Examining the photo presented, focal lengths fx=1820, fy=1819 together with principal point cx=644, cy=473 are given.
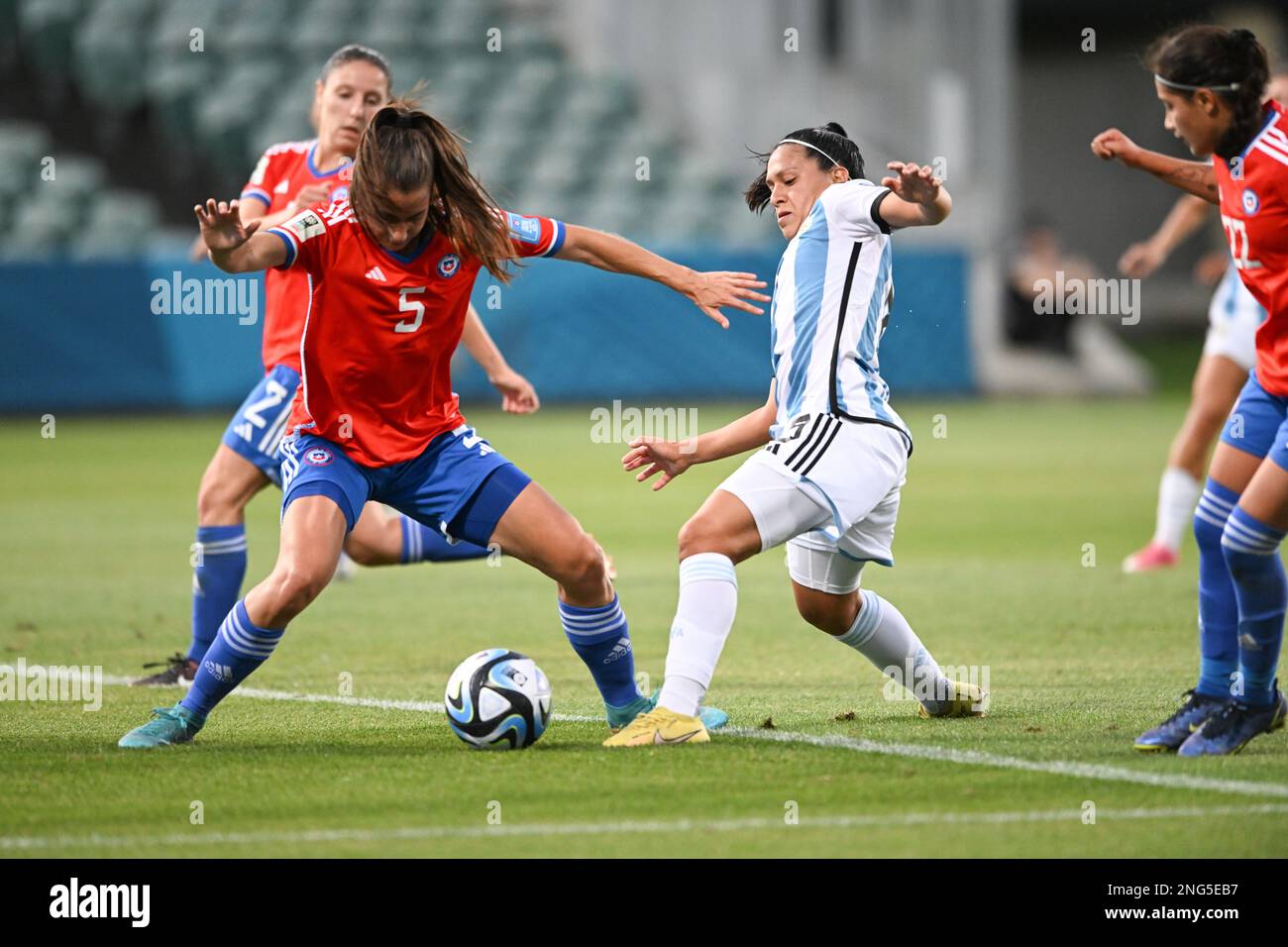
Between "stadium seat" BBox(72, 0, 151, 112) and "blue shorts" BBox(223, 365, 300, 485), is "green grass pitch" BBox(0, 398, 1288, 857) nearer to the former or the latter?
"blue shorts" BBox(223, 365, 300, 485)

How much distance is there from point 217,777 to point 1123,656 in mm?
4185

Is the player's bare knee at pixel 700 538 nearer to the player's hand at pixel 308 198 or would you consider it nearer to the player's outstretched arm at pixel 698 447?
the player's outstretched arm at pixel 698 447

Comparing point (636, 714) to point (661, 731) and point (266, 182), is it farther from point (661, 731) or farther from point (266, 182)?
point (266, 182)

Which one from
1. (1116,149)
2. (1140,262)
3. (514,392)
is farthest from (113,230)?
(1116,149)

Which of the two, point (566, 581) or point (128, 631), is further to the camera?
point (128, 631)

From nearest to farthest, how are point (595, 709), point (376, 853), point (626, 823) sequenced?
1. point (376, 853)
2. point (626, 823)
3. point (595, 709)

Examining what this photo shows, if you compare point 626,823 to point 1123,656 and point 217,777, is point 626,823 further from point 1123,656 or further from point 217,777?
point 1123,656

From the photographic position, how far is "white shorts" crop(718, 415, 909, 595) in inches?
231

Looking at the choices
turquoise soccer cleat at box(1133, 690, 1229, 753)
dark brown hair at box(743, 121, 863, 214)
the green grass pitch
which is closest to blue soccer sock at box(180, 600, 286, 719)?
the green grass pitch

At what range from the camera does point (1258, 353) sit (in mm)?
6043

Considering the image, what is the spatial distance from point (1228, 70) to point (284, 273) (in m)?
4.12

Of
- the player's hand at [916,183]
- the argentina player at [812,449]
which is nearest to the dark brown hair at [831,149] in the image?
the argentina player at [812,449]
